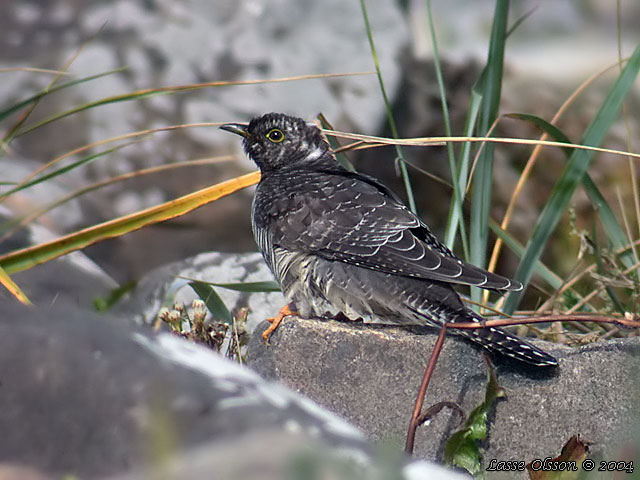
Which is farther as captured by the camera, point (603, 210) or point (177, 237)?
point (177, 237)

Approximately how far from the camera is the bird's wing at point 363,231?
2.62 metres

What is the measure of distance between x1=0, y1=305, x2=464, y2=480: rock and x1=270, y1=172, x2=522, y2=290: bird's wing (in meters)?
1.20

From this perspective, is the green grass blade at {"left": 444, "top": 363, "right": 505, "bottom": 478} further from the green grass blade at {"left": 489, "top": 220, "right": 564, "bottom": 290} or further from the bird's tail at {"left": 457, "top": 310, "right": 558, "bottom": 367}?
the green grass blade at {"left": 489, "top": 220, "right": 564, "bottom": 290}

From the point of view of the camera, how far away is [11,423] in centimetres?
137

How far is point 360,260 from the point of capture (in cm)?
276

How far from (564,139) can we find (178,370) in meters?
2.39

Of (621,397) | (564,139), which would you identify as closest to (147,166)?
(564,139)

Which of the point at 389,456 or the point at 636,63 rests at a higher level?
the point at 636,63

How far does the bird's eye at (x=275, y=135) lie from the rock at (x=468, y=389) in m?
1.33

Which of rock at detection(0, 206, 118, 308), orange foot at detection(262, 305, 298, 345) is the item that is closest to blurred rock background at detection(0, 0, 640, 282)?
rock at detection(0, 206, 118, 308)

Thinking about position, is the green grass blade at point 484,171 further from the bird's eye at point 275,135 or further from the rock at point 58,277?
the rock at point 58,277

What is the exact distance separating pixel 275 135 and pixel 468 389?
1695 millimetres

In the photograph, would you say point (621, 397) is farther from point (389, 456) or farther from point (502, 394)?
point (389, 456)

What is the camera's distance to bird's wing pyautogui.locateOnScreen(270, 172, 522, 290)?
8.61 feet
